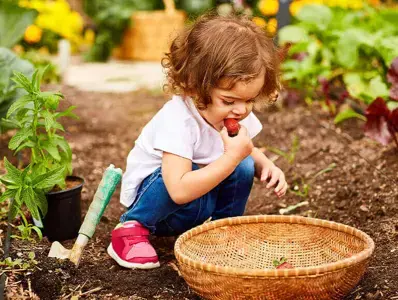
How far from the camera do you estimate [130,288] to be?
2.16 meters

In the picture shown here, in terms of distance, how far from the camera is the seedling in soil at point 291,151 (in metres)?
3.42

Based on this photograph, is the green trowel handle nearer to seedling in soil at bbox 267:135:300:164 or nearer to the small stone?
the small stone

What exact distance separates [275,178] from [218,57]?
0.50m

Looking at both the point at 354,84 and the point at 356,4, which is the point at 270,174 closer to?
the point at 354,84

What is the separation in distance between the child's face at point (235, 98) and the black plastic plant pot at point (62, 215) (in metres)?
0.63

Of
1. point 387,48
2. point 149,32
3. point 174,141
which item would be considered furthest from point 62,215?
point 149,32

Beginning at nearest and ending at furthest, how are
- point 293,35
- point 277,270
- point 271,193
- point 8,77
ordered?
point 277,270 < point 8,77 < point 271,193 < point 293,35

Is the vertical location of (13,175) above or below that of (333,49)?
above

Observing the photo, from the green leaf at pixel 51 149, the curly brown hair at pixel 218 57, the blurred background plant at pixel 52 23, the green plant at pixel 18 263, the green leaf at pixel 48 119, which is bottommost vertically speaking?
the blurred background plant at pixel 52 23

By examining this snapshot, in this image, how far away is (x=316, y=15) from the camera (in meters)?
4.30

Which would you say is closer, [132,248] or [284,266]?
[284,266]

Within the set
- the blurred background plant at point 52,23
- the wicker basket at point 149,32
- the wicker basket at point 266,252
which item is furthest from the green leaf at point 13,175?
the wicker basket at point 149,32

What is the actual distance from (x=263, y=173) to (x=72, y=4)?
7088 mm

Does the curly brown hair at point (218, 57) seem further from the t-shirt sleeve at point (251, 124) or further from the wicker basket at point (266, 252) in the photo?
the wicker basket at point (266, 252)
